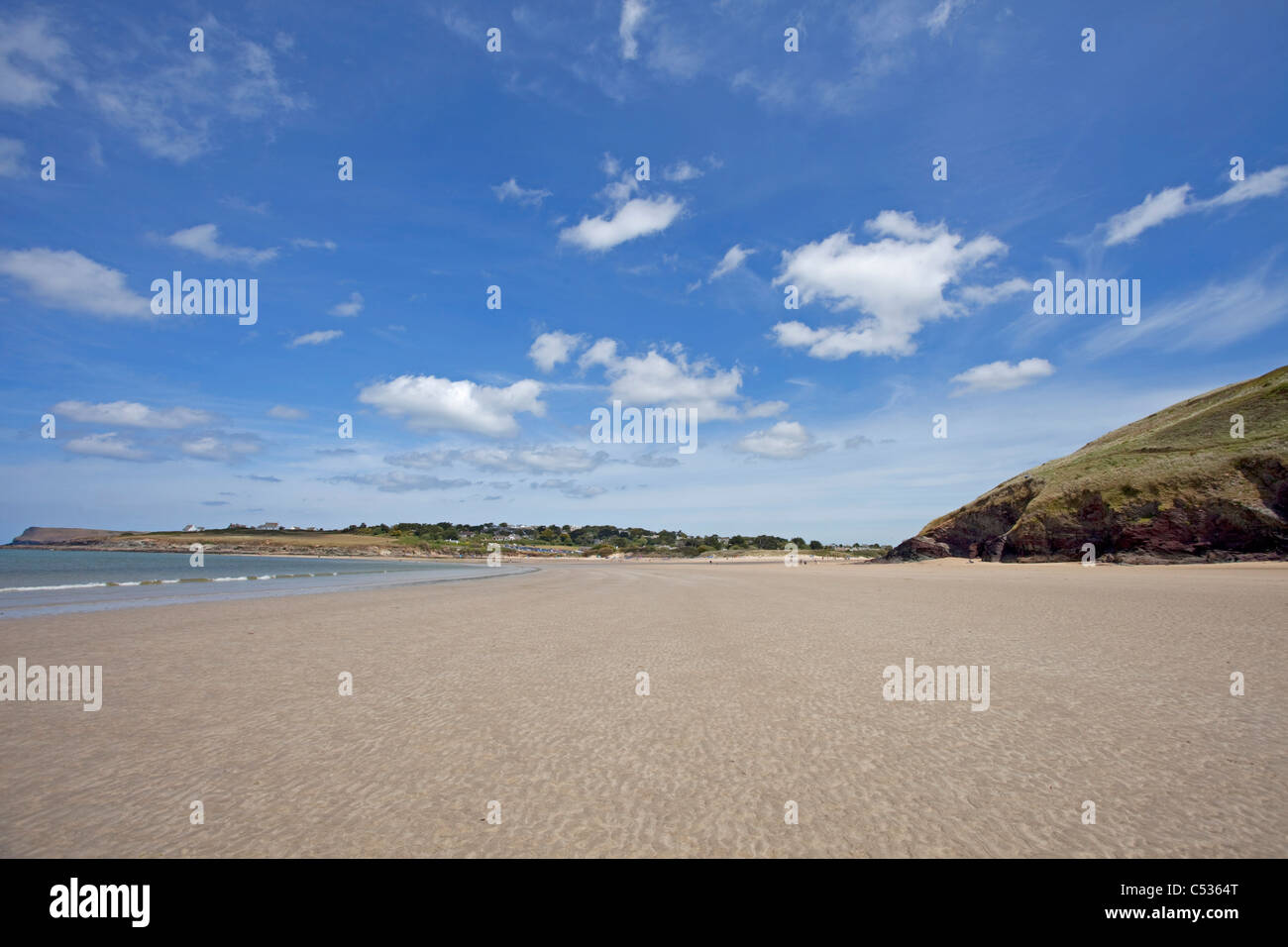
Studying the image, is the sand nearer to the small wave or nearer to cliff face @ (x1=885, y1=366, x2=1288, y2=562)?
the small wave

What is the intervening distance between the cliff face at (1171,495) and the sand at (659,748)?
30.2 metres

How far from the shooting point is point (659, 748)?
20.1ft

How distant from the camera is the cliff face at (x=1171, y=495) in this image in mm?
33406

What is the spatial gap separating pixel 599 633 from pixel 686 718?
7033mm

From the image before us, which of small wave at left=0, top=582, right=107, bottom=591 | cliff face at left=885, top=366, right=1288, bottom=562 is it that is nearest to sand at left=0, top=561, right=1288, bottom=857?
small wave at left=0, top=582, right=107, bottom=591

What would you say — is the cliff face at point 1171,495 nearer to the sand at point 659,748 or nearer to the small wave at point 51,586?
the sand at point 659,748

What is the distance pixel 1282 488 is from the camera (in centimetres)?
3259

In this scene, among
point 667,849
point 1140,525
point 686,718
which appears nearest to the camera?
point 667,849

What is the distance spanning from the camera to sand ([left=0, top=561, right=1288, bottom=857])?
14.0 ft

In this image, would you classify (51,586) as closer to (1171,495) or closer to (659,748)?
(659,748)

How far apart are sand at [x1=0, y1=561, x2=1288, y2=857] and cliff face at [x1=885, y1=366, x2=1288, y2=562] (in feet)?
99.0
